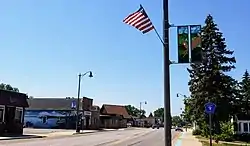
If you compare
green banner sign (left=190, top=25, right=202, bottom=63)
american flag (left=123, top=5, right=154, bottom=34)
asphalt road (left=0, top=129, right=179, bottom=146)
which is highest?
american flag (left=123, top=5, right=154, bottom=34)

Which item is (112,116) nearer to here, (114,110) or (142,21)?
(114,110)

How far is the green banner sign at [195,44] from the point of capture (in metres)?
11.5

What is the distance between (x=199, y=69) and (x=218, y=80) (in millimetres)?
2629

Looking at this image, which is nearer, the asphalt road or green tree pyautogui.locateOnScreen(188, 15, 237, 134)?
the asphalt road

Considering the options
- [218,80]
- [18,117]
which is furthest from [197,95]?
[18,117]

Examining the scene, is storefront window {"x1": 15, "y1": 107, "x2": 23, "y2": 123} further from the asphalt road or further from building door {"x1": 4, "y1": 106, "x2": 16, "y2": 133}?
the asphalt road

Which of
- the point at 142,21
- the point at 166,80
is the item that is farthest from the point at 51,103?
the point at 166,80

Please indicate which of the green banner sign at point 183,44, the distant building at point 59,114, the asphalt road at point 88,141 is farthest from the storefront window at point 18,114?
the green banner sign at point 183,44

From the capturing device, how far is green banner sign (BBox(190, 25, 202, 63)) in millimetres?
11461

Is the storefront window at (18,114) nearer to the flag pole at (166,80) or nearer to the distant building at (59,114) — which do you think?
the distant building at (59,114)

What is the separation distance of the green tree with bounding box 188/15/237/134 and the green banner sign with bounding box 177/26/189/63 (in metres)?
32.8

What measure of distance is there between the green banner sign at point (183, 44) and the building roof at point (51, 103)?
223 feet

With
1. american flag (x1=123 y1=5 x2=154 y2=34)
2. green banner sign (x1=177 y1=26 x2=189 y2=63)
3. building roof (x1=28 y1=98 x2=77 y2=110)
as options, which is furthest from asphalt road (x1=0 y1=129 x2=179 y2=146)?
building roof (x1=28 y1=98 x2=77 y2=110)

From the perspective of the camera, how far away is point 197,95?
45.5 meters
